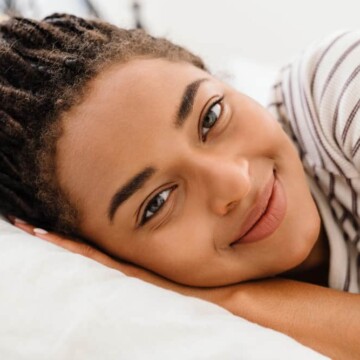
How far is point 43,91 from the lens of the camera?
753mm

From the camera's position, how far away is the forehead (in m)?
0.71

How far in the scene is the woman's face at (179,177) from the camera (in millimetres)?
714

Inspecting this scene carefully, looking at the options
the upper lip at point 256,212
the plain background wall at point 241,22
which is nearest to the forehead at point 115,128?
the upper lip at point 256,212

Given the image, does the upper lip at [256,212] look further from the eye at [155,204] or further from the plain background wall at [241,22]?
the plain background wall at [241,22]

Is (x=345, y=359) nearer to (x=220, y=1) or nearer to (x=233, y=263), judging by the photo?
(x=233, y=263)

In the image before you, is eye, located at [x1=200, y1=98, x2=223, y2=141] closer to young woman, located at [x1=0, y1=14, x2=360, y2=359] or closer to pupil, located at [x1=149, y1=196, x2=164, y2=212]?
young woman, located at [x1=0, y1=14, x2=360, y2=359]

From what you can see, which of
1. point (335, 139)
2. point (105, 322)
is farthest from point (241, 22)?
point (105, 322)

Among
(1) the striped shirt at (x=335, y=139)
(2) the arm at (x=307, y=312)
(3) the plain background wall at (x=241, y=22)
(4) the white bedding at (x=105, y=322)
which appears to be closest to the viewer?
(4) the white bedding at (x=105, y=322)

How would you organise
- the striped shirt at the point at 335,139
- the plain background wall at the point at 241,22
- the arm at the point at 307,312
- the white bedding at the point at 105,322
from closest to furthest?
the white bedding at the point at 105,322 < the arm at the point at 307,312 < the striped shirt at the point at 335,139 < the plain background wall at the point at 241,22

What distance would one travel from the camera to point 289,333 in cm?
68

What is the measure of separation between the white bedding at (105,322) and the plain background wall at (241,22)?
4.27 feet

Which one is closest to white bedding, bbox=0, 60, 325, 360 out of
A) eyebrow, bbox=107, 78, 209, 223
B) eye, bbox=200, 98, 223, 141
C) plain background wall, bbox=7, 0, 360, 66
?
eyebrow, bbox=107, 78, 209, 223

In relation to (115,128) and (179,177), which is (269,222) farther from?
(115,128)

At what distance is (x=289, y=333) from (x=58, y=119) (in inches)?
16.3
